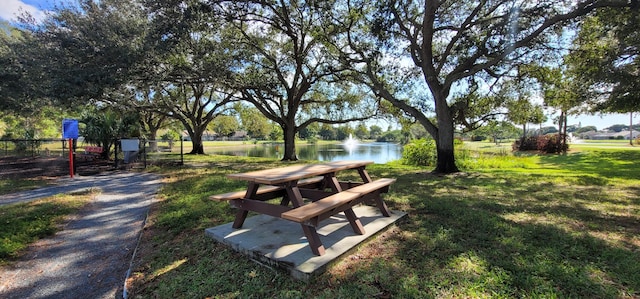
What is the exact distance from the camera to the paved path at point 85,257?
7.73 feet

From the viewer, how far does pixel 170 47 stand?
7.46 m

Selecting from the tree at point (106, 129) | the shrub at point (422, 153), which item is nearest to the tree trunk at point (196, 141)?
the tree at point (106, 129)

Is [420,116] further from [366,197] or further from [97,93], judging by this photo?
[97,93]

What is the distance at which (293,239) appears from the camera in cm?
284

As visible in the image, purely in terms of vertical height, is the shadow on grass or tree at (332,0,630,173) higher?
tree at (332,0,630,173)

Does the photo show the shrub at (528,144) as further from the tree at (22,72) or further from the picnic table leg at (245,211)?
the tree at (22,72)

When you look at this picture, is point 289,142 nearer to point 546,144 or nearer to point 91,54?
point 91,54

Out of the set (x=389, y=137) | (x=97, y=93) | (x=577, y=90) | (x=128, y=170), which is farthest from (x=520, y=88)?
(x=389, y=137)

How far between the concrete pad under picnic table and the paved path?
93 cm

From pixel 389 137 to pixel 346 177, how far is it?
58.7 m

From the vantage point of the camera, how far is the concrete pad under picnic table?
2.33 meters

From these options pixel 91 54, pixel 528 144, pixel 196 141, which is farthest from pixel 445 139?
pixel 528 144

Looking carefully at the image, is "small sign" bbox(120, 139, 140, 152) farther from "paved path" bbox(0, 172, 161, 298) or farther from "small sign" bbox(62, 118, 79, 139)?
"paved path" bbox(0, 172, 161, 298)

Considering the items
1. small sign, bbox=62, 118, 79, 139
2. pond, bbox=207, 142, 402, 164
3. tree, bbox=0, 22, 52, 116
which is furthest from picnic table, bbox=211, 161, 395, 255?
pond, bbox=207, 142, 402, 164
